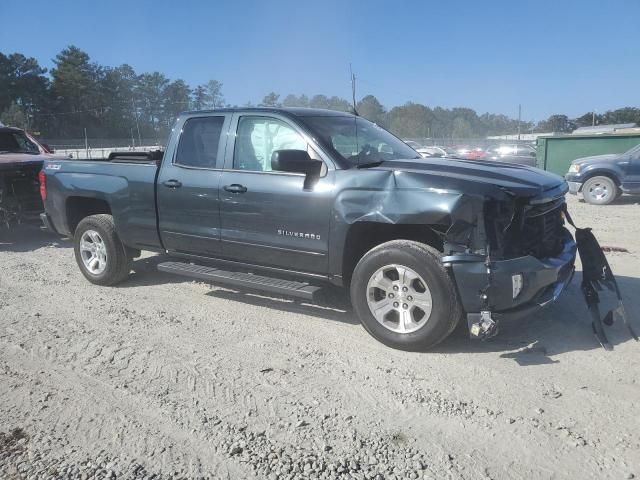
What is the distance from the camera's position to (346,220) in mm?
4199

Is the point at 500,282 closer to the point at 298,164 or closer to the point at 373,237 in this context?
the point at 373,237

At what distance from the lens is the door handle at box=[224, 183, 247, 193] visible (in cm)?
475

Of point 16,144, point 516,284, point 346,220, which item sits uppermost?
point 16,144

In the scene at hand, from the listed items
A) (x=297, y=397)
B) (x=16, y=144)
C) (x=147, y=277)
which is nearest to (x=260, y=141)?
(x=297, y=397)

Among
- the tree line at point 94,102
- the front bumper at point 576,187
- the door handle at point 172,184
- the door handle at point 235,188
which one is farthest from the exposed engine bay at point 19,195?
the tree line at point 94,102

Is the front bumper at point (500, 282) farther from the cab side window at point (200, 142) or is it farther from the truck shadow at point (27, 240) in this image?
the truck shadow at point (27, 240)

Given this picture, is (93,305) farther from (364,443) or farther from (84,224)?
(364,443)

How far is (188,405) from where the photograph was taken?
10.9 ft

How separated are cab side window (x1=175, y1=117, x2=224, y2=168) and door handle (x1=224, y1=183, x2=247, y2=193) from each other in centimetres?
35

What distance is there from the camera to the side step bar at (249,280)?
4.50m

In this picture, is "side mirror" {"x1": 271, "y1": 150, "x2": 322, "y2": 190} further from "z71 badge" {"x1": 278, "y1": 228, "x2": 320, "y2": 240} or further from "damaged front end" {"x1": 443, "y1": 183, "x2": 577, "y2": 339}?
"damaged front end" {"x1": 443, "y1": 183, "x2": 577, "y2": 339}

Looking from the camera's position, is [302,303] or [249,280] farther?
[302,303]

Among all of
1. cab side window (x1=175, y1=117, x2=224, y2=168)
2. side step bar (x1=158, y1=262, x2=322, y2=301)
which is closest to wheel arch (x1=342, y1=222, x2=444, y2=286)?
side step bar (x1=158, y1=262, x2=322, y2=301)

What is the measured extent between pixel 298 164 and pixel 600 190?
10892 mm
